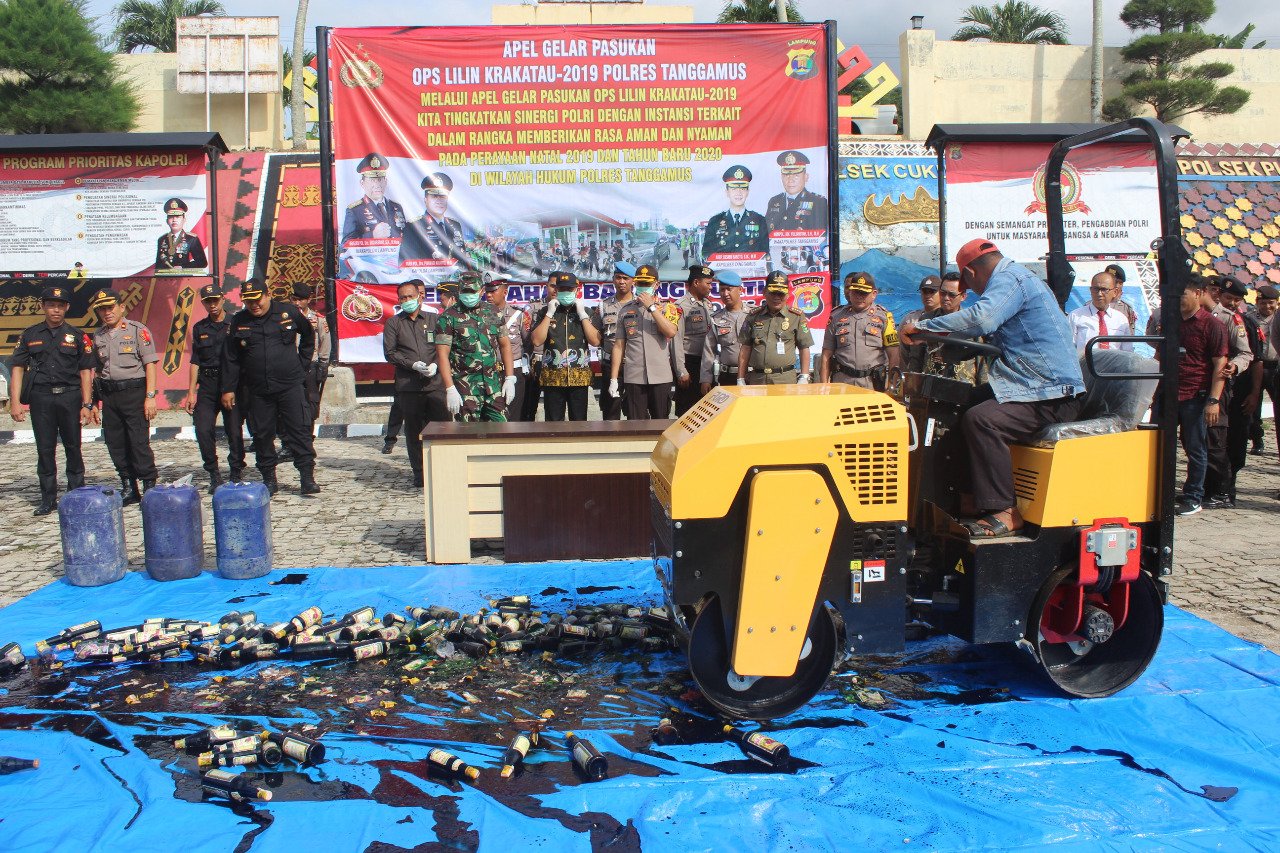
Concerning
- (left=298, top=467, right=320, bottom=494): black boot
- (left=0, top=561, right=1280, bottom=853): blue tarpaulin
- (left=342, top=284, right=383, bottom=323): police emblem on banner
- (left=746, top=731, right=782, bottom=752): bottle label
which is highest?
(left=342, top=284, right=383, bottom=323): police emblem on banner

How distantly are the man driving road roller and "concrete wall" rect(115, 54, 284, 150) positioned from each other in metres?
23.4

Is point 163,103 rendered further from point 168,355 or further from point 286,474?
point 286,474

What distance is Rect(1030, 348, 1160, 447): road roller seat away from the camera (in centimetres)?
392

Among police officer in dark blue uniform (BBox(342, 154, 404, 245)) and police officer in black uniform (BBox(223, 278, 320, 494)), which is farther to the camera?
police officer in dark blue uniform (BBox(342, 154, 404, 245))

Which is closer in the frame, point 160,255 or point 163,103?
point 160,255

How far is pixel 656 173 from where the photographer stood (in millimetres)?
11453

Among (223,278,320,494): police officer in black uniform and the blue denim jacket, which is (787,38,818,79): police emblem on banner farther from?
the blue denim jacket

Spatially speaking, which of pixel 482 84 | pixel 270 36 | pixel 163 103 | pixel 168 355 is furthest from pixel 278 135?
pixel 482 84

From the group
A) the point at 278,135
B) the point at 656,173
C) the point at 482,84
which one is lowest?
the point at 656,173

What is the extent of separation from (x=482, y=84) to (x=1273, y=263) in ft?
44.4

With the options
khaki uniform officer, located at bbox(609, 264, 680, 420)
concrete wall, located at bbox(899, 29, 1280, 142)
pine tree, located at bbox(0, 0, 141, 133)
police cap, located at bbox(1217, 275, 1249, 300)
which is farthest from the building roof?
concrete wall, located at bbox(899, 29, 1280, 142)

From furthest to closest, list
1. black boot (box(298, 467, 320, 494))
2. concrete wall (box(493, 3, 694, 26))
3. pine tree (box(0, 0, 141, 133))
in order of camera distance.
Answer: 1. pine tree (box(0, 0, 141, 133))
2. concrete wall (box(493, 3, 694, 26))
3. black boot (box(298, 467, 320, 494))

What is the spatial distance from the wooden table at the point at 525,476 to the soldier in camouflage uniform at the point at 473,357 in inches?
59.6

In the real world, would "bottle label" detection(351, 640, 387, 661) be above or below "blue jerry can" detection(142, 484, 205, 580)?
below
